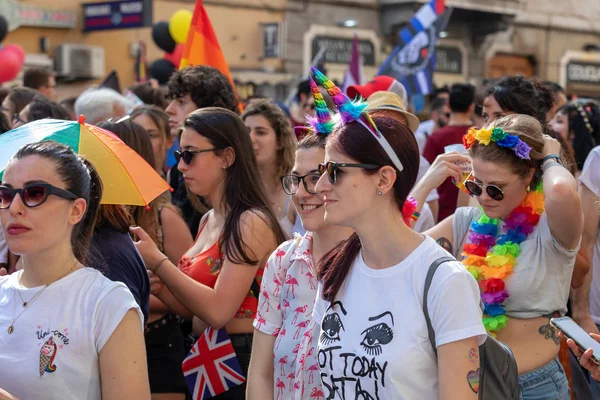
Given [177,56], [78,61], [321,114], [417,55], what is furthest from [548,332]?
[78,61]

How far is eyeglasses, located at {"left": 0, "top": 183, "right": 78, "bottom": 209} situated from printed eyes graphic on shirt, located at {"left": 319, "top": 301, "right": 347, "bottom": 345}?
961 millimetres

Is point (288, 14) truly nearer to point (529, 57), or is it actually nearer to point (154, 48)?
point (154, 48)

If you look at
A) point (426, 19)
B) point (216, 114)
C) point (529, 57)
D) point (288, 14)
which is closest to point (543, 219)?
point (216, 114)

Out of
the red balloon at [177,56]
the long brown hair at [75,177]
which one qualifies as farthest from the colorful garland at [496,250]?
the red balloon at [177,56]

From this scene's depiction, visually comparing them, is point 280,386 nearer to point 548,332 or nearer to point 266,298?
point 266,298

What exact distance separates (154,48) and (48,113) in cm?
1087

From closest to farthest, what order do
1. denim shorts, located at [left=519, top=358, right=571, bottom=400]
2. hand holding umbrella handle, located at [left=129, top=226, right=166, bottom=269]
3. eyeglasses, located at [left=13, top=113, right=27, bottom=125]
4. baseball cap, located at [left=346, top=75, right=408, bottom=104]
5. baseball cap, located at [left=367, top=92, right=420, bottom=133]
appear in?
denim shorts, located at [left=519, top=358, right=571, bottom=400], hand holding umbrella handle, located at [left=129, top=226, right=166, bottom=269], baseball cap, located at [left=367, top=92, right=420, bottom=133], eyeglasses, located at [left=13, top=113, right=27, bottom=125], baseball cap, located at [left=346, top=75, right=408, bottom=104]

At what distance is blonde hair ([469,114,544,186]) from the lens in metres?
3.81

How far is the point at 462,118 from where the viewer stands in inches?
317

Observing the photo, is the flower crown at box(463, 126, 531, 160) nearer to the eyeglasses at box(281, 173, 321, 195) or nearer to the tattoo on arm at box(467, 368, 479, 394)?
the eyeglasses at box(281, 173, 321, 195)

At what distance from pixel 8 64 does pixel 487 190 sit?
7042 millimetres

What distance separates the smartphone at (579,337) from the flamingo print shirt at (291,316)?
0.86m

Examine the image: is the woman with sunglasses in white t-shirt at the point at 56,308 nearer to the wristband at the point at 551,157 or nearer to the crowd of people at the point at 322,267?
the crowd of people at the point at 322,267

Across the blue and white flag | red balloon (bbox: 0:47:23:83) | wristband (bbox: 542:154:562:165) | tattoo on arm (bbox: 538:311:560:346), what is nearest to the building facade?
the blue and white flag
